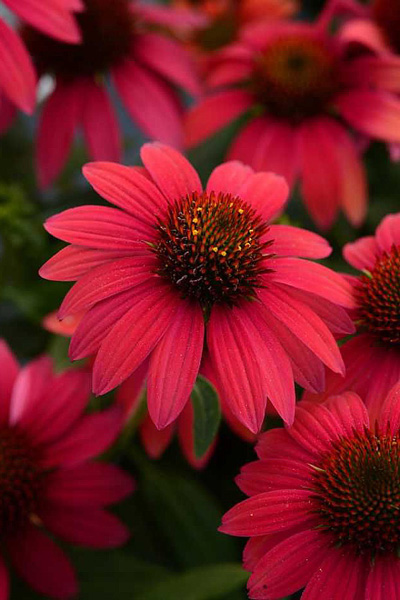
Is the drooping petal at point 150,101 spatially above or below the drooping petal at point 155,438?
above

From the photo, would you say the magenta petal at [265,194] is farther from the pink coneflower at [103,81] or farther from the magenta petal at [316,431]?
the pink coneflower at [103,81]

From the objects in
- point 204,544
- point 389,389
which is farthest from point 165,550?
point 389,389

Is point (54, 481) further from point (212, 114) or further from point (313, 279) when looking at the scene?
point (212, 114)

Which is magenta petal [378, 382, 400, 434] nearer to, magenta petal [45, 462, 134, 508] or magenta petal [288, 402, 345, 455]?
magenta petal [288, 402, 345, 455]

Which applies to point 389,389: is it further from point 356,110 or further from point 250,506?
point 356,110

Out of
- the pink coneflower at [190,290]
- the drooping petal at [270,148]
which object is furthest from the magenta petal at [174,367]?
the drooping petal at [270,148]

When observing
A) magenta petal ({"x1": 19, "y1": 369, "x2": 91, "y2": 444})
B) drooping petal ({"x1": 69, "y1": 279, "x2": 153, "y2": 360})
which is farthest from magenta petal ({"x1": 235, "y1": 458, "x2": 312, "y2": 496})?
magenta petal ({"x1": 19, "y1": 369, "x2": 91, "y2": 444})
